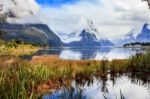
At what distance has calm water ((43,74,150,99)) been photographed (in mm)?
21212

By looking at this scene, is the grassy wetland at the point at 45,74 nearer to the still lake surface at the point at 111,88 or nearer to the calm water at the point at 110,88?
the still lake surface at the point at 111,88

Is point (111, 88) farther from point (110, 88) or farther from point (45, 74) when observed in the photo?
point (45, 74)

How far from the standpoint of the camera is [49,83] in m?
26.3

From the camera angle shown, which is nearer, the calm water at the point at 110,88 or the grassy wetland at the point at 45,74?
the grassy wetland at the point at 45,74

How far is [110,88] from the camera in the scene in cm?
2539

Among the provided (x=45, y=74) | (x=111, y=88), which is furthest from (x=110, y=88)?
(x=45, y=74)

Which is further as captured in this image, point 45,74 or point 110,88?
point 110,88

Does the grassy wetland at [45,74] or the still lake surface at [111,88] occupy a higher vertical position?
the grassy wetland at [45,74]

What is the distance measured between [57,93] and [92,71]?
31.0ft

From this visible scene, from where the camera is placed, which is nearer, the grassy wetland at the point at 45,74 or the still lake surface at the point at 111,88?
the grassy wetland at the point at 45,74

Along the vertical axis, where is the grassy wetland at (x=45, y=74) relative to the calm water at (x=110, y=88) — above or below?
above

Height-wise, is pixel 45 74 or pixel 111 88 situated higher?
pixel 45 74

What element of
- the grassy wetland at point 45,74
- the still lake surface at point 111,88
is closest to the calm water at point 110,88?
the still lake surface at point 111,88

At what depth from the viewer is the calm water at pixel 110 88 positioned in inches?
835
